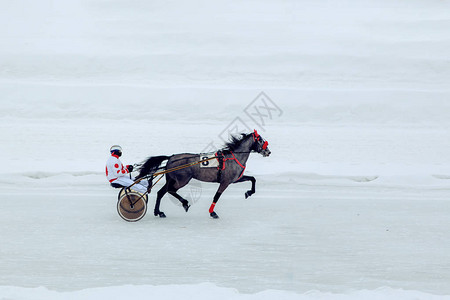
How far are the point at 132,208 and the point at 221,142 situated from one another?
6256 millimetres

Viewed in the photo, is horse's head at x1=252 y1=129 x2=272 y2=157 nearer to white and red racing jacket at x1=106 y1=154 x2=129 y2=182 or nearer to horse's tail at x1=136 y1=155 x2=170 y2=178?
horse's tail at x1=136 y1=155 x2=170 y2=178

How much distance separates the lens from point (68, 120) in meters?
15.0

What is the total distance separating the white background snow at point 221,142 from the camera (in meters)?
5.70

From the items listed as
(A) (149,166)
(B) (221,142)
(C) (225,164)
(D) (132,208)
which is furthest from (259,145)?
(B) (221,142)

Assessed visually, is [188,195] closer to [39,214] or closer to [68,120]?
[39,214]

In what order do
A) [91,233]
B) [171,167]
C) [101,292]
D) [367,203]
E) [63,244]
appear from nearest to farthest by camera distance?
1. [101,292]
2. [63,244]
3. [91,233]
4. [171,167]
5. [367,203]

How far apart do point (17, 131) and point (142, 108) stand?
11.1ft

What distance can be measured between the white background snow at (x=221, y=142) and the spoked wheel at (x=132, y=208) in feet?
0.41

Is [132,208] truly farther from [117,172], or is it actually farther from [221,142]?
[221,142]

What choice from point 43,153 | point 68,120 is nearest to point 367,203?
point 43,153

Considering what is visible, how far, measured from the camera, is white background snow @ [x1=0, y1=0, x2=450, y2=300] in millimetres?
5695

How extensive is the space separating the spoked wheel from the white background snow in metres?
0.12

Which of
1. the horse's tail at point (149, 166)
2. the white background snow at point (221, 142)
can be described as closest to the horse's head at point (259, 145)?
the white background snow at point (221, 142)

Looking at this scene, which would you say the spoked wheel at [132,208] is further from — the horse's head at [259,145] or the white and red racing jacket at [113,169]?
the horse's head at [259,145]
